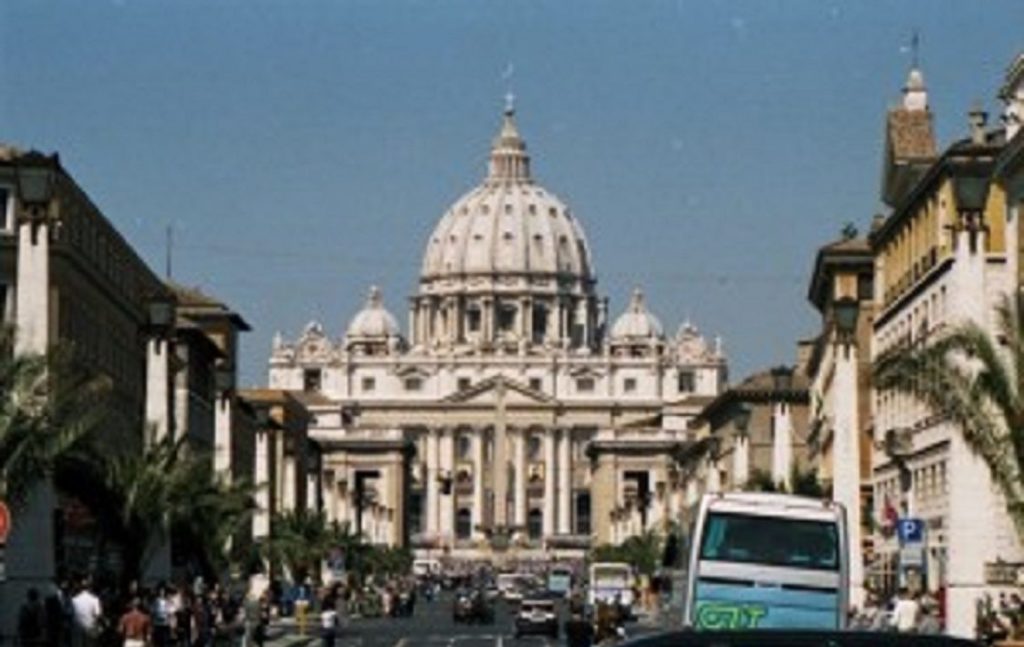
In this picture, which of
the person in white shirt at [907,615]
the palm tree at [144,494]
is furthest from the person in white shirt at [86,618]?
the palm tree at [144,494]

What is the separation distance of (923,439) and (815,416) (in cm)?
4691

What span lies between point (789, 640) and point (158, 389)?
2099 inches

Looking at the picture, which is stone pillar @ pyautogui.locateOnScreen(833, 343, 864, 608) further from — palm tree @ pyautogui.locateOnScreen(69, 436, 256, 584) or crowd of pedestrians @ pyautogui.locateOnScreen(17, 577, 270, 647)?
palm tree @ pyautogui.locateOnScreen(69, 436, 256, 584)

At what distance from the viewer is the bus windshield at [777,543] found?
44781mm

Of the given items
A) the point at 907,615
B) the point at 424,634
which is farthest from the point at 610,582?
the point at 907,615

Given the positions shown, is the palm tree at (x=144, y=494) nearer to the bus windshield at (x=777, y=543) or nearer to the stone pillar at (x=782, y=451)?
the bus windshield at (x=777, y=543)

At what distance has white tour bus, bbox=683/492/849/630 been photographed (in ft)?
145

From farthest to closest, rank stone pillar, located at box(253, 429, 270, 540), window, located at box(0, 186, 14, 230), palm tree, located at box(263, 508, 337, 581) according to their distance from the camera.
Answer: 1. palm tree, located at box(263, 508, 337, 581)
2. stone pillar, located at box(253, 429, 270, 540)
3. window, located at box(0, 186, 14, 230)

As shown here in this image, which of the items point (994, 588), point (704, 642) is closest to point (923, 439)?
point (994, 588)

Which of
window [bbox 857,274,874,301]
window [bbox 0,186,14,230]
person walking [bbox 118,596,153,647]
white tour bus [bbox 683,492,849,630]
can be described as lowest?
person walking [bbox 118,596,153,647]

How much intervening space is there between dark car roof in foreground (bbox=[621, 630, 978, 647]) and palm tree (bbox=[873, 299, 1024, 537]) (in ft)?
83.1

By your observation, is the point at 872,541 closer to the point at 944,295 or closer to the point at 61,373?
the point at 944,295

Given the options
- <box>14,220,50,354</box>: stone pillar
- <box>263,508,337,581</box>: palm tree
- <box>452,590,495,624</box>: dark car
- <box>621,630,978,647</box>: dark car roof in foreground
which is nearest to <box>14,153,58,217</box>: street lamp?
<box>14,220,50,354</box>: stone pillar

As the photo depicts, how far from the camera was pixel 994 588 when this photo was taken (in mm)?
55562
